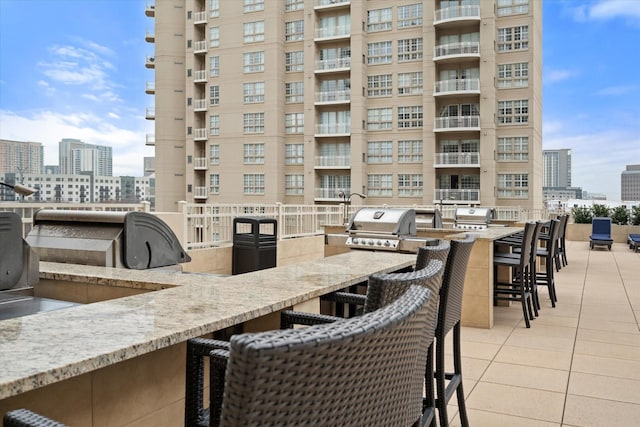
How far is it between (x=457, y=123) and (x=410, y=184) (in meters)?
3.87

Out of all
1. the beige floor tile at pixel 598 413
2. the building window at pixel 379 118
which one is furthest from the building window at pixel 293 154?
the beige floor tile at pixel 598 413

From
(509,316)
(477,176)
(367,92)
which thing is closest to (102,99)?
(367,92)

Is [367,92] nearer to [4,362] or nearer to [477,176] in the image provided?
[477,176]

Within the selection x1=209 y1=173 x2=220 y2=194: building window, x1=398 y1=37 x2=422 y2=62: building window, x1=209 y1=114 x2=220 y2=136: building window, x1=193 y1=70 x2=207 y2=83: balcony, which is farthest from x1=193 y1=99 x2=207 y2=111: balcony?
x1=398 y1=37 x2=422 y2=62: building window

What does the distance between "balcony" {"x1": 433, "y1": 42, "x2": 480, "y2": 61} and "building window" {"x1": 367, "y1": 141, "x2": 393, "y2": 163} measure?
4.97 meters

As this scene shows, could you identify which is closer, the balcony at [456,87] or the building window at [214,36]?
the balcony at [456,87]

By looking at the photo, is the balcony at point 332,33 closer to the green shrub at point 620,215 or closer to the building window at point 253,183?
the building window at point 253,183

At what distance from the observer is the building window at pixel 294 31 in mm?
29078

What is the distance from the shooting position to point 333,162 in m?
28.4

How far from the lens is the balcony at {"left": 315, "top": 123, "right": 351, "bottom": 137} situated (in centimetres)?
2786

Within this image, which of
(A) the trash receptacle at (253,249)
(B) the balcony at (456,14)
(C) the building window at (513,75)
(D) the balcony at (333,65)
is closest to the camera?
(A) the trash receptacle at (253,249)

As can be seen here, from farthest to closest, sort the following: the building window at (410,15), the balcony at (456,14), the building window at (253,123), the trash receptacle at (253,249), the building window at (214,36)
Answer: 1. the building window at (214,36)
2. the building window at (253,123)
3. the building window at (410,15)
4. the balcony at (456,14)
5. the trash receptacle at (253,249)

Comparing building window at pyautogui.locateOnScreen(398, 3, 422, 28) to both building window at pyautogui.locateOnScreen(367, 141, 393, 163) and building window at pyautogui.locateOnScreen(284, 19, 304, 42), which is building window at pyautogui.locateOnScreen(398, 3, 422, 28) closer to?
building window at pyautogui.locateOnScreen(284, 19, 304, 42)

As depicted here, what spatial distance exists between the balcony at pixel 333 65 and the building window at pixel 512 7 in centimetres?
786
